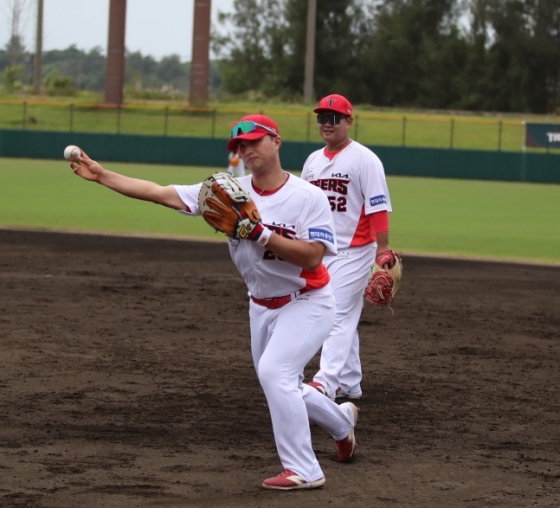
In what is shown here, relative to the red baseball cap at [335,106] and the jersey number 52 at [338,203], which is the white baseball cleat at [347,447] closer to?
the jersey number 52 at [338,203]

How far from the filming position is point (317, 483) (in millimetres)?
5145

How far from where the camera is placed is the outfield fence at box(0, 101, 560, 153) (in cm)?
4694

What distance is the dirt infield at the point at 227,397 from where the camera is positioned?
5.14m

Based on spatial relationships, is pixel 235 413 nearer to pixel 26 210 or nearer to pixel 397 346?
pixel 397 346

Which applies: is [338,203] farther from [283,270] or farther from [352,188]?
[283,270]

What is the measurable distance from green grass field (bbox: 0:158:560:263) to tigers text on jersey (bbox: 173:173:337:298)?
10678 millimetres

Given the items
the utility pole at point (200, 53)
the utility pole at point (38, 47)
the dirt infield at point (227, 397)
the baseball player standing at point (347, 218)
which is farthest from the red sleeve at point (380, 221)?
the utility pole at point (38, 47)

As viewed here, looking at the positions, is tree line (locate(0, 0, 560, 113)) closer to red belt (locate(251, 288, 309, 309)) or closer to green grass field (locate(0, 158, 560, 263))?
green grass field (locate(0, 158, 560, 263))

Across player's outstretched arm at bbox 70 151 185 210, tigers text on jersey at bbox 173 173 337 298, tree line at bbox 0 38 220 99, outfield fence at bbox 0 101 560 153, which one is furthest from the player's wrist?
tree line at bbox 0 38 220 99

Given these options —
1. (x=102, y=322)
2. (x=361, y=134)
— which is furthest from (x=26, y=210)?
(x=361, y=134)

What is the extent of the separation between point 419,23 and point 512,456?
69.3 meters

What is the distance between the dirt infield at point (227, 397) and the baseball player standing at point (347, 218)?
489mm

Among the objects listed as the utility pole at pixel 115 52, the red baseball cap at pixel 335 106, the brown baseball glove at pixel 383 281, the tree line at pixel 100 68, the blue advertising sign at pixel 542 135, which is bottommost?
the brown baseball glove at pixel 383 281

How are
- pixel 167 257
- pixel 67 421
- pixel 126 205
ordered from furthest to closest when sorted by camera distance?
pixel 126 205 → pixel 167 257 → pixel 67 421
